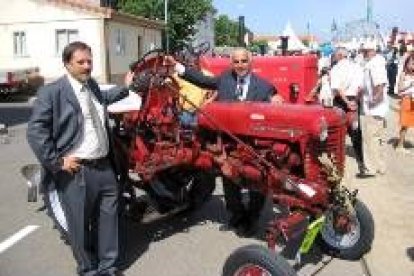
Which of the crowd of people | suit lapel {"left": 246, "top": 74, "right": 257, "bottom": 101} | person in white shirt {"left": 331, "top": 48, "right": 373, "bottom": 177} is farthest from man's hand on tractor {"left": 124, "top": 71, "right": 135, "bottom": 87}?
person in white shirt {"left": 331, "top": 48, "right": 373, "bottom": 177}

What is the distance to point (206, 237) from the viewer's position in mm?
7980

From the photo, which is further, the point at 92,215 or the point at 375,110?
the point at 375,110

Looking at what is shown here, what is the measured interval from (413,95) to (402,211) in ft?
18.5

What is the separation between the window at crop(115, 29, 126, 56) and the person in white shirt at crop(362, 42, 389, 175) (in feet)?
98.0

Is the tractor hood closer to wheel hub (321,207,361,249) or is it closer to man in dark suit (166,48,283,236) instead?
man in dark suit (166,48,283,236)

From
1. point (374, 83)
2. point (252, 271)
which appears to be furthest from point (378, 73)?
point (252, 271)

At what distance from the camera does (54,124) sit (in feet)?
20.0

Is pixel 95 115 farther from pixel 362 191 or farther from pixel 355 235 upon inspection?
pixel 362 191

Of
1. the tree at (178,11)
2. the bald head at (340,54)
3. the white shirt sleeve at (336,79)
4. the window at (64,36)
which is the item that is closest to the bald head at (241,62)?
the white shirt sleeve at (336,79)

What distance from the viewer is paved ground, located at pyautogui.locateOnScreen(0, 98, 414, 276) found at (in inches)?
272

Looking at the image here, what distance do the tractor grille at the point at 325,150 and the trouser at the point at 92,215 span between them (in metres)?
1.51

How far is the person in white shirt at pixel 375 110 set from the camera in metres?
11.2

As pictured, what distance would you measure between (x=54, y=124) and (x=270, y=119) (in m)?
1.68

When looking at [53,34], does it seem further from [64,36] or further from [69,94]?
[69,94]
